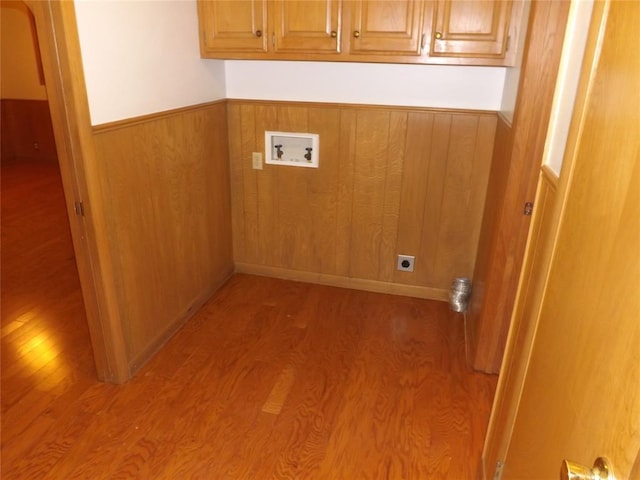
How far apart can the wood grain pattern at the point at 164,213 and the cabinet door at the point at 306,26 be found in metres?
0.61

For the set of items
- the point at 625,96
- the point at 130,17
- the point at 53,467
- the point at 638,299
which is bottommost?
the point at 53,467

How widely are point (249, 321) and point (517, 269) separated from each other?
1.46 meters

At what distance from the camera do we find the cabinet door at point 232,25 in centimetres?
238

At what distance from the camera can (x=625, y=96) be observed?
66 cm

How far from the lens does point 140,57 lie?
2033mm

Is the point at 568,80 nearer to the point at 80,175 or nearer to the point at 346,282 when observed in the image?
the point at 80,175

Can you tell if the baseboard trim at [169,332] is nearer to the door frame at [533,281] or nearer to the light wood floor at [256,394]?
the light wood floor at [256,394]

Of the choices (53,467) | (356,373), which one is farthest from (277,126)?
(53,467)

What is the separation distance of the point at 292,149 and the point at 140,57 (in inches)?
41.7

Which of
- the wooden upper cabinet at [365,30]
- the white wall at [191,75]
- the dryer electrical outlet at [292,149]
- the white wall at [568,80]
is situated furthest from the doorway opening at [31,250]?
the white wall at [568,80]

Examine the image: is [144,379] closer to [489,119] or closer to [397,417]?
[397,417]

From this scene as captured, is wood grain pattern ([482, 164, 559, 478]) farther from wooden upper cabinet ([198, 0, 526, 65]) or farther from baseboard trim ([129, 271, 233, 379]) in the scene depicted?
baseboard trim ([129, 271, 233, 379])

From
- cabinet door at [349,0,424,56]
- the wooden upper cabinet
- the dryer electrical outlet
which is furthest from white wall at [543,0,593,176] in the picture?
the dryer electrical outlet

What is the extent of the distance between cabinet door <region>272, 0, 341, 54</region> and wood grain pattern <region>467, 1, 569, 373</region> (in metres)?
0.95
